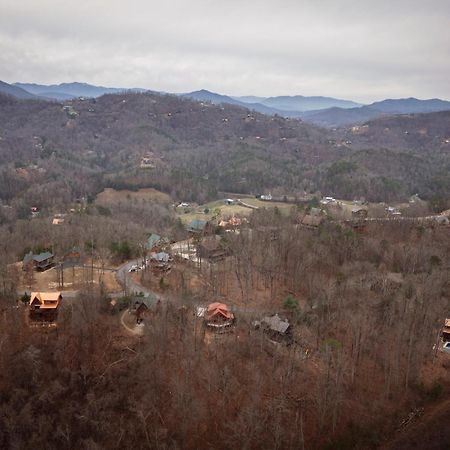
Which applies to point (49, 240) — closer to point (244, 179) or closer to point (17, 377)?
point (17, 377)

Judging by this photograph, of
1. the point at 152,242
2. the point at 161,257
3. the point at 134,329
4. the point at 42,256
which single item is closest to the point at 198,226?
the point at 152,242

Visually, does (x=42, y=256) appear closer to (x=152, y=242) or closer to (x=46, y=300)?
(x=46, y=300)

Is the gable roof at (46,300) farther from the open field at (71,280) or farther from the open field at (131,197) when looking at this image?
the open field at (131,197)

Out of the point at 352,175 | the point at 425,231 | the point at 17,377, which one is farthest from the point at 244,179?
the point at 17,377

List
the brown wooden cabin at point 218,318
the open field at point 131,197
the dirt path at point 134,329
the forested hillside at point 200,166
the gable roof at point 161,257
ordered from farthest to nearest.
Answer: the forested hillside at point 200,166 < the open field at point 131,197 < the gable roof at point 161,257 < the brown wooden cabin at point 218,318 < the dirt path at point 134,329

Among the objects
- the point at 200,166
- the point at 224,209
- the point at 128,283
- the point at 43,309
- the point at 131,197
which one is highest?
the point at 43,309

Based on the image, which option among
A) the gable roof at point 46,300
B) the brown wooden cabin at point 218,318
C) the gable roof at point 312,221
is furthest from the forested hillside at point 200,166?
the brown wooden cabin at point 218,318

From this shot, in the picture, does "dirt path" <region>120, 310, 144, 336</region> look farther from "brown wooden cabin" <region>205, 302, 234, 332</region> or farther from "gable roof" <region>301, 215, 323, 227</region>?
"gable roof" <region>301, 215, 323, 227</region>

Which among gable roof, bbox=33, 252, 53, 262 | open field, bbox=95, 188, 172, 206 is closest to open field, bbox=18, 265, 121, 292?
gable roof, bbox=33, 252, 53, 262
